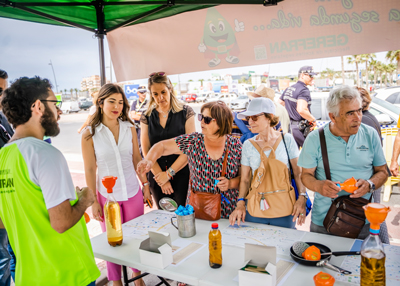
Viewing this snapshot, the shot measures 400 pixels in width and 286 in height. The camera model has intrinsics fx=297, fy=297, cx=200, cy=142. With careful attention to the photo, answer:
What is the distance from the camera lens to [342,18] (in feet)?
6.49

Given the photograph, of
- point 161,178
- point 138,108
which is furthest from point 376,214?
point 138,108

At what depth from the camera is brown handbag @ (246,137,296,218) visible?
2.00 meters

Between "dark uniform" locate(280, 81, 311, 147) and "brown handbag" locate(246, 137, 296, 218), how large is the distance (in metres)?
2.97

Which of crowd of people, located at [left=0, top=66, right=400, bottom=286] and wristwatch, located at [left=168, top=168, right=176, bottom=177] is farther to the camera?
wristwatch, located at [left=168, top=168, right=176, bottom=177]

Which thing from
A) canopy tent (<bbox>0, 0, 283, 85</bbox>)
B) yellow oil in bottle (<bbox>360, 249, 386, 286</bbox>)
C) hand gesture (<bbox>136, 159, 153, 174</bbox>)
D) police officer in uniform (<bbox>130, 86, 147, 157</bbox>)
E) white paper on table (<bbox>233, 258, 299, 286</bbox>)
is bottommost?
white paper on table (<bbox>233, 258, 299, 286</bbox>)

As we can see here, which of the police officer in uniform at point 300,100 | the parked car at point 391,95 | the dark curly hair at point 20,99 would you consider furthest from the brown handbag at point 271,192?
the parked car at point 391,95

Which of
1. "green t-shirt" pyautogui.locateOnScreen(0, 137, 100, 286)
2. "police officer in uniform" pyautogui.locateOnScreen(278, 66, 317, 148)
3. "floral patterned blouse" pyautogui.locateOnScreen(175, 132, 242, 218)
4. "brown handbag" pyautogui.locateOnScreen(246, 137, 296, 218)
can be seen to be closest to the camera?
"green t-shirt" pyautogui.locateOnScreen(0, 137, 100, 286)

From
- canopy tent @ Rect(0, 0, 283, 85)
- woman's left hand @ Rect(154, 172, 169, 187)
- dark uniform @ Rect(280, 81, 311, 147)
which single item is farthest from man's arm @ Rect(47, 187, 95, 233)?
dark uniform @ Rect(280, 81, 311, 147)

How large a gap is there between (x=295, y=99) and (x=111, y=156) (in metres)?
3.35

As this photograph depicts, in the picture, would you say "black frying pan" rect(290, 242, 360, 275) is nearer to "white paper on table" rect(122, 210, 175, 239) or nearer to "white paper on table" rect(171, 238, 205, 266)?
"white paper on table" rect(171, 238, 205, 266)

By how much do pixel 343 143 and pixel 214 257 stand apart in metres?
1.11

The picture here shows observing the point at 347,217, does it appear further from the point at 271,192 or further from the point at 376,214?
the point at 376,214

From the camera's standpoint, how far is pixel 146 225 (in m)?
2.11

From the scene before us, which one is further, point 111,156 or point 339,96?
point 111,156
